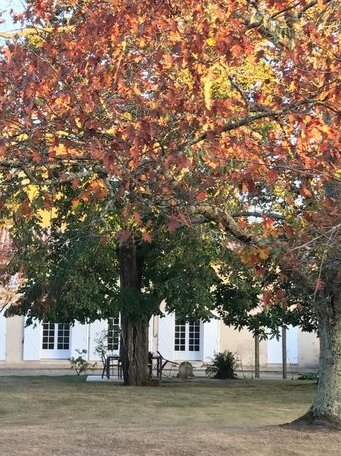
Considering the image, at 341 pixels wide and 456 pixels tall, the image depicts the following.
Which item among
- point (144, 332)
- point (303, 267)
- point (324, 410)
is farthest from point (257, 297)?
point (303, 267)

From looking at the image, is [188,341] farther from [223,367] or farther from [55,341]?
[223,367]

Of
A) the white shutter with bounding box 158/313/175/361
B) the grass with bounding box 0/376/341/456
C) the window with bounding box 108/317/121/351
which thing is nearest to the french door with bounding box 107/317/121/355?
the window with bounding box 108/317/121/351

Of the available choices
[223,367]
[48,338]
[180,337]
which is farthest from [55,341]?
[223,367]

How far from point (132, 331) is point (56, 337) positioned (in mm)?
12540

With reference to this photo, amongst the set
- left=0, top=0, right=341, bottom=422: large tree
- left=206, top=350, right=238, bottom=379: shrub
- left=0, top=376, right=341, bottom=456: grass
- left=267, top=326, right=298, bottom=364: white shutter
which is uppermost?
left=0, top=0, right=341, bottom=422: large tree

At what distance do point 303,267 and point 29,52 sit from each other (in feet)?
12.7

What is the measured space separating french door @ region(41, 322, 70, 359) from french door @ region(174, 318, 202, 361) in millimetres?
4769

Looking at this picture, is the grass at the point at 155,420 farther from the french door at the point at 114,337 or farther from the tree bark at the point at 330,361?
the french door at the point at 114,337

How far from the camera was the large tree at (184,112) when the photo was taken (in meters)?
6.52

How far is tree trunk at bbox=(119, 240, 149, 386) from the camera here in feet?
66.7

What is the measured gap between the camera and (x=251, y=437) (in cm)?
906

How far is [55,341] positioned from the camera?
3250cm

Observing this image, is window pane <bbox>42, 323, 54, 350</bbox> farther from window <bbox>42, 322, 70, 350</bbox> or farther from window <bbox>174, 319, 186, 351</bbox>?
window <bbox>174, 319, 186, 351</bbox>

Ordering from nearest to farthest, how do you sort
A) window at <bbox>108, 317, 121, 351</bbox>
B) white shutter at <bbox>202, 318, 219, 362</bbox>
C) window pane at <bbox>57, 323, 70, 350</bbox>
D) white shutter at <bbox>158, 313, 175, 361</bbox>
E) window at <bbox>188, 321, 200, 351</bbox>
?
window at <bbox>108, 317, 121, 351</bbox> → white shutter at <bbox>158, 313, 175, 361</bbox> → window pane at <bbox>57, 323, 70, 350</bbox> → white shutter at <bbox>202, 318, 219, 362</bbox> → window at <bbox>188, 321, 200, 351</bbox>
